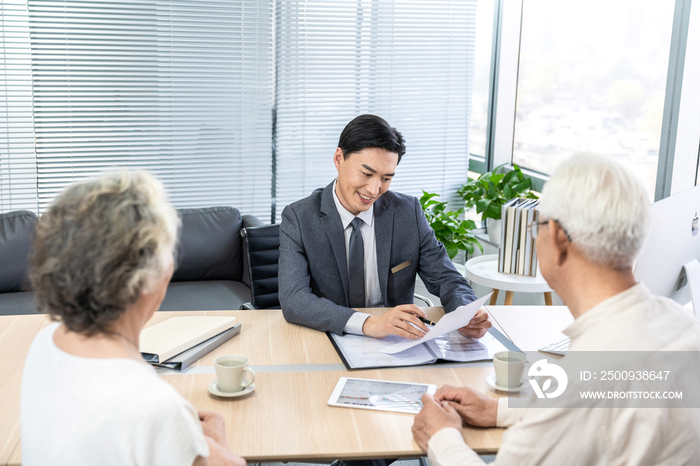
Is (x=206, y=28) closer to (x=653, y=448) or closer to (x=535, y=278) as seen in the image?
(x=535, y=278)

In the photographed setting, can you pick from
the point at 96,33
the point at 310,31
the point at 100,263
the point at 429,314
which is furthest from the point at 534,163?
the point at 100,263

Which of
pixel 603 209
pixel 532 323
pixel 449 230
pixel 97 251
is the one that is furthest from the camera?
pixel 449 230

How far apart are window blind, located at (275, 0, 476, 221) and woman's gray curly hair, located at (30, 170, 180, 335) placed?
3.06m

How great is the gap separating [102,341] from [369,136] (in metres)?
1.36

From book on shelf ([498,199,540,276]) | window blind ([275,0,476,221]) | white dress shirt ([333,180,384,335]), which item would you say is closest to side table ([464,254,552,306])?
book on shelf ([498,199,540,276])

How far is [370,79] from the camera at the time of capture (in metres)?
4.08

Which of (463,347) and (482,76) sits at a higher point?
(482,76)

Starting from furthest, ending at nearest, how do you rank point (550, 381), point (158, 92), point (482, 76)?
point (482, 76), point (158, 92), point (550, 381)

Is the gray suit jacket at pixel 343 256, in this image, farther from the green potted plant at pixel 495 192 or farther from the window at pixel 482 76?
the window at pixel 482 76

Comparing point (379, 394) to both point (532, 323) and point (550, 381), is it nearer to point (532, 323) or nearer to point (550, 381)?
point (550, 381)

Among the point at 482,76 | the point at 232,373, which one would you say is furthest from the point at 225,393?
the point at 482,76

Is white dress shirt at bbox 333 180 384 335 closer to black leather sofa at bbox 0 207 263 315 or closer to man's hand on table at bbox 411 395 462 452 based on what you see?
man's hand on table at bbox 411 395 462 452

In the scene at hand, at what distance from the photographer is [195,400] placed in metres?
1.45

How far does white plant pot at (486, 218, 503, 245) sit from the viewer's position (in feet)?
13.1
